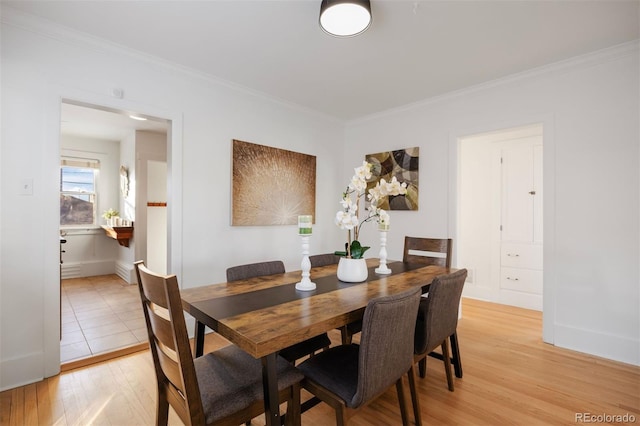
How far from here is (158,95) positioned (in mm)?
2740

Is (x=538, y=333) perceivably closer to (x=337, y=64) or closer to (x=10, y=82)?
(x=337, y=64)

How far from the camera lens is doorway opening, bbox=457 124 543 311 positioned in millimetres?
3885

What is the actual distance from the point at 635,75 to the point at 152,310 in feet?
12.1

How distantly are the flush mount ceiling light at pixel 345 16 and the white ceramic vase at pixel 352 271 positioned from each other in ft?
4.83

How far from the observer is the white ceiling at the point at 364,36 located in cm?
204

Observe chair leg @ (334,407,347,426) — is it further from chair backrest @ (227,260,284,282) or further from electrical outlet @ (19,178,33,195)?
electrical outlet @ (19,178,33,195)

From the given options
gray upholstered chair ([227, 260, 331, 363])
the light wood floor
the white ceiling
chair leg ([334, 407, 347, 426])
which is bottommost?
the light wood floor

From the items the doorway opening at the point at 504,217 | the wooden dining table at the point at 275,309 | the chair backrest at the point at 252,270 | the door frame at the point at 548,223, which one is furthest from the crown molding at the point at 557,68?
the chair backrest at the point at 252,270

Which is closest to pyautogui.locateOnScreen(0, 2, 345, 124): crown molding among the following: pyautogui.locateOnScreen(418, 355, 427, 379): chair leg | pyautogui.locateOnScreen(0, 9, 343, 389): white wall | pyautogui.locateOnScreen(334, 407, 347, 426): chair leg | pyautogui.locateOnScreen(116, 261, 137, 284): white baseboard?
pyautogui.locateOnScreen(0, 9, 343, 389): white wall

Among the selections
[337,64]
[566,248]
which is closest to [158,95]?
[337,64]

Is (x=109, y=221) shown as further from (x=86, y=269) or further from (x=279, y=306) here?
(x=279, y=306)

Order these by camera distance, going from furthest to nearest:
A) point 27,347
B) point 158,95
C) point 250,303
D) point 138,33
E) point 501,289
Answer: point 501,289 < point 158,95 < point 138,33 < point 27,347 < point 250,303

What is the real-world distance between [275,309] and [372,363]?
47 centimetres

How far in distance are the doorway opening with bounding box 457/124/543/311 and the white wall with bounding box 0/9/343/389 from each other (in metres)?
2.67
